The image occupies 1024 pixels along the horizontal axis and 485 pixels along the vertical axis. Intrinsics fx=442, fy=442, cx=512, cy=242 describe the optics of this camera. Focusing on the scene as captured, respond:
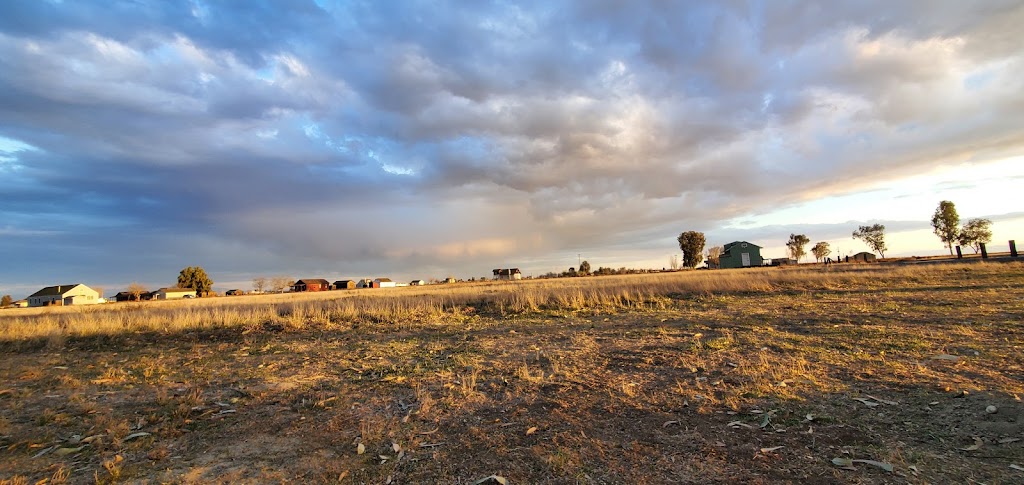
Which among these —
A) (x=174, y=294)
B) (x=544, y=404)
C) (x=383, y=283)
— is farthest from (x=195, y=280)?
(x=544, y=404)

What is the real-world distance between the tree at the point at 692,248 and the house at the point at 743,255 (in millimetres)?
16311

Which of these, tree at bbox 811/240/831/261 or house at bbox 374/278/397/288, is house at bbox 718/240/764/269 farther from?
house at bbox 374/278/397/288

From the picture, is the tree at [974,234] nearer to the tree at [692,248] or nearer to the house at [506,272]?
the tree at [692,248]

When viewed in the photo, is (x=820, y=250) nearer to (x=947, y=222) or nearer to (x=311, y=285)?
(x=947, y=222)

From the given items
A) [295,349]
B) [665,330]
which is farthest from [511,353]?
[295,349]

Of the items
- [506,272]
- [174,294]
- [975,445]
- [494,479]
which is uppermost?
[506,272]

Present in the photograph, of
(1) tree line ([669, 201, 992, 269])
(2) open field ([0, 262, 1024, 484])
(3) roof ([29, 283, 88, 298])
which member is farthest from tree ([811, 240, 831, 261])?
(3) roof ([29, 283, 88, 298])

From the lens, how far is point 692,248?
337 ft

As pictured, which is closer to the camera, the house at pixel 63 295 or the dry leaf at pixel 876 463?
the dry leaf at pixel 876 463

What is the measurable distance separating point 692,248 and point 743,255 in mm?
19895

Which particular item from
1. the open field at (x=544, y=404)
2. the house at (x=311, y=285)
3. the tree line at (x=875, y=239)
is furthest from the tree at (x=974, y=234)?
the house at (x=311, y=285)

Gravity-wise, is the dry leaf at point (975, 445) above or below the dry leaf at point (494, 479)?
below

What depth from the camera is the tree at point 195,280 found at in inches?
3374

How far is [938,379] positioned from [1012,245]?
172ft
